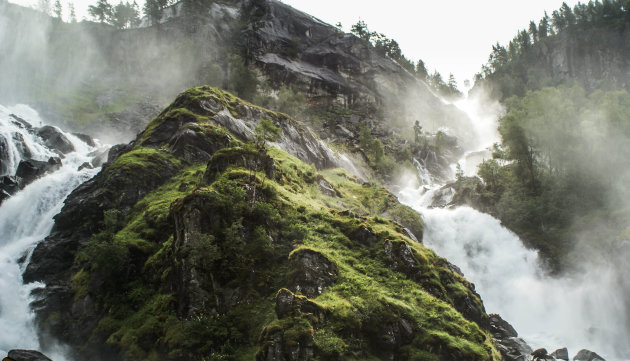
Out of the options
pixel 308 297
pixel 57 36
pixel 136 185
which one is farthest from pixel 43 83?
pixel 308 297

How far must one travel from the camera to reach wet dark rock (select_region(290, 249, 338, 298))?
17.0 m

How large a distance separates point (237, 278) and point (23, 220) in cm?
2243

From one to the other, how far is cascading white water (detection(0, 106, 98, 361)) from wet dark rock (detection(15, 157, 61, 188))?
0.79 m

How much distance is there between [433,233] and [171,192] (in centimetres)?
2652

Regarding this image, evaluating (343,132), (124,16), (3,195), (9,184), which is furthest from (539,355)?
(124,16)

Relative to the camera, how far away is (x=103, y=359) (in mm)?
17438

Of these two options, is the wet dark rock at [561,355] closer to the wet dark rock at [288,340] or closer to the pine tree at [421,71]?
the wet dark rock at [288,340]

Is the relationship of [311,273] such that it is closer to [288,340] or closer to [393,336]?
[288,340]

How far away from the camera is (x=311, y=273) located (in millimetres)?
17562

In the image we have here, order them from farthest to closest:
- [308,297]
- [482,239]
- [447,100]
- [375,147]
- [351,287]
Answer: [447,100]
[375,147]
[482,239]
[351,287]
[308,297]

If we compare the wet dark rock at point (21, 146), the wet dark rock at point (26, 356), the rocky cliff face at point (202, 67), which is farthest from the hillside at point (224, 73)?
the wet dark rock at point (26, 356)

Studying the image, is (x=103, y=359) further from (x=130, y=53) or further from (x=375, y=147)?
(x=130, y=53)

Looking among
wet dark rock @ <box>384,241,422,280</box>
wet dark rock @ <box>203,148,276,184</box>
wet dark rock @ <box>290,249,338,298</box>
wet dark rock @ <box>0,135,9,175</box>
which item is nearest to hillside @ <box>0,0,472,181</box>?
wet dark rock @ <box>0,135,9,175</box>

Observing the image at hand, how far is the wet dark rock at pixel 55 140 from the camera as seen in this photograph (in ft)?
151
